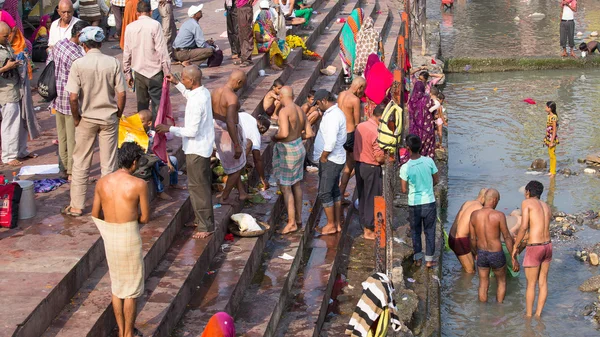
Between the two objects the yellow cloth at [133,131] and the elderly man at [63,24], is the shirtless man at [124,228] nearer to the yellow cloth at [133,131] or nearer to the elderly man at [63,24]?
the yellow cloth at [133,131]

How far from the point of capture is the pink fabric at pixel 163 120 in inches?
316

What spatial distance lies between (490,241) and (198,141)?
346cm

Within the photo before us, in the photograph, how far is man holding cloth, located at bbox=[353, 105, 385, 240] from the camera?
8914mm

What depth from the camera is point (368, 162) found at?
898 centimetres

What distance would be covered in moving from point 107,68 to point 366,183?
10.2 feet

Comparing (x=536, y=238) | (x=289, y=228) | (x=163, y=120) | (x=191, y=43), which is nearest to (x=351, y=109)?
(x=289, y=228)

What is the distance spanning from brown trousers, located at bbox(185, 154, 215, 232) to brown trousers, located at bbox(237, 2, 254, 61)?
4994 mm

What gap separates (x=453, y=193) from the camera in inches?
512

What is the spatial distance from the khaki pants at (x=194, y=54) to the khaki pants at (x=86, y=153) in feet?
15.2

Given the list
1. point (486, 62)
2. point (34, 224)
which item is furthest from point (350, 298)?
point (486, 62)

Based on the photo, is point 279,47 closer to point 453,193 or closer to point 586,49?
point 453,193

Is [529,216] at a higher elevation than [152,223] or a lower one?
lower

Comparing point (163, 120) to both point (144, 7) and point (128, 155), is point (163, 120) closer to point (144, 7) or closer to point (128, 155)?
point (144, 7)

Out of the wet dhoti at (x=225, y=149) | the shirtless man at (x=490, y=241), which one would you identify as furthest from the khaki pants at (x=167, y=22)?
the shirtless man at (x=490, y=241)
